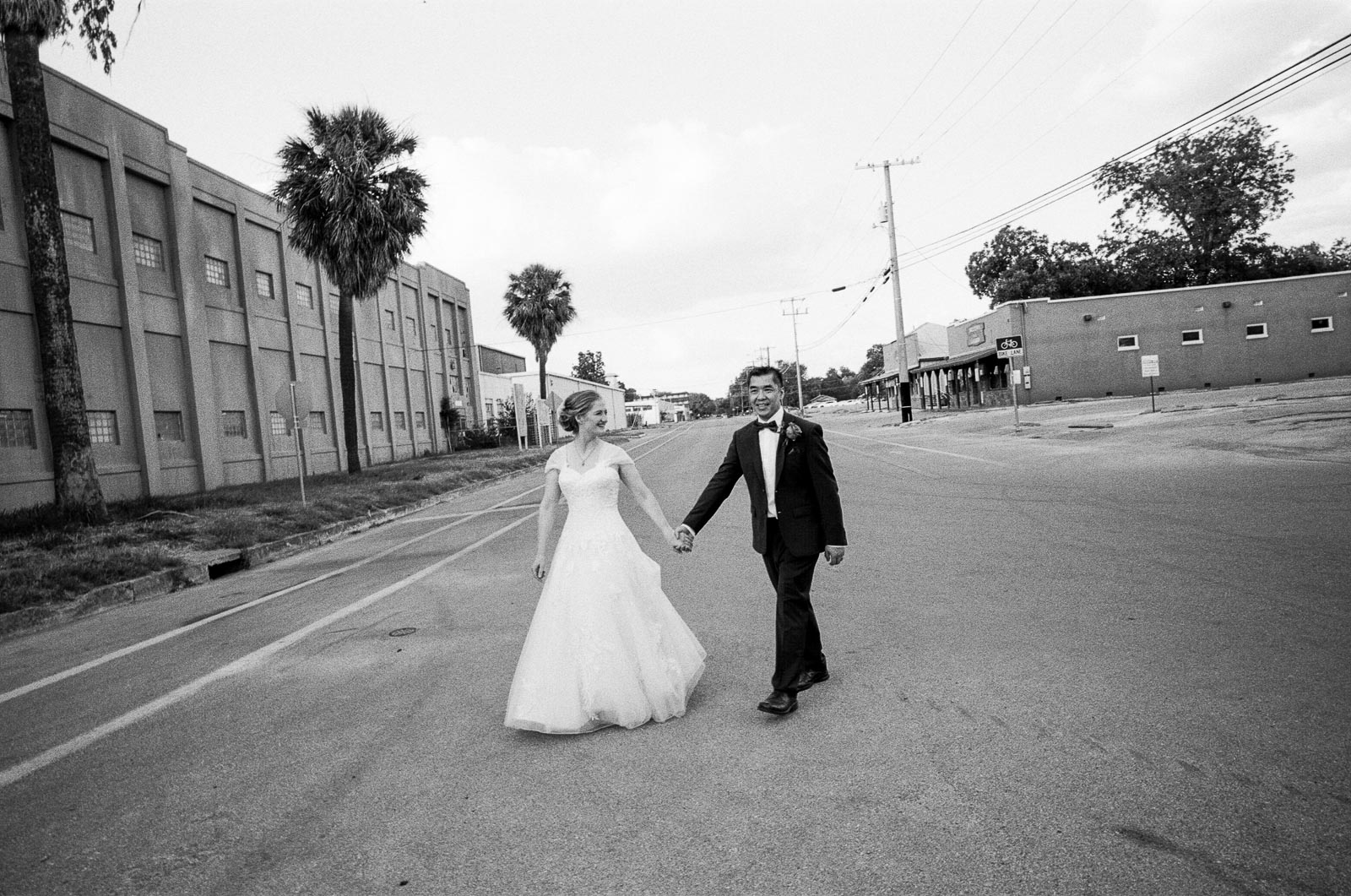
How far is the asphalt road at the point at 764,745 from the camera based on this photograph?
279 cm

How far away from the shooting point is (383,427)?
34.9m

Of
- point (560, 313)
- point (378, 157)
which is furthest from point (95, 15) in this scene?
point (560, 313)

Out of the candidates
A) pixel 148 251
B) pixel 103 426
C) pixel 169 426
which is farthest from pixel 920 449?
pixel 148 251

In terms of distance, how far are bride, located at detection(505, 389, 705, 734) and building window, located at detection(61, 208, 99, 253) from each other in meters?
18.9

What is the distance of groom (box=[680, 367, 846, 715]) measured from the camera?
4258 millimetres

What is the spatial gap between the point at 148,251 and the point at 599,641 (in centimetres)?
2187

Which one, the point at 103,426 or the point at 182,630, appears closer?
the point at 182,630

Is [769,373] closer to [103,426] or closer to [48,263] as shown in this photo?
[48,263]

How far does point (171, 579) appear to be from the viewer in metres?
11.1

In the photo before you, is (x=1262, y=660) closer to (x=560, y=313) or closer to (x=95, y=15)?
(x=95, y=15)

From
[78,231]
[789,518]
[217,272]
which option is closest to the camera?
[789,518]

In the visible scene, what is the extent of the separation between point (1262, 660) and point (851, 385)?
163247 millimetres

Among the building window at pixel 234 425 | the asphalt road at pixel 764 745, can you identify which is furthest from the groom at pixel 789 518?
the building window at pixel 234 425

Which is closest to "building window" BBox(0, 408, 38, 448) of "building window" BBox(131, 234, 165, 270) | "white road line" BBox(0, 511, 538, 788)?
"building window" BBox(131, 234, 165, 270)
